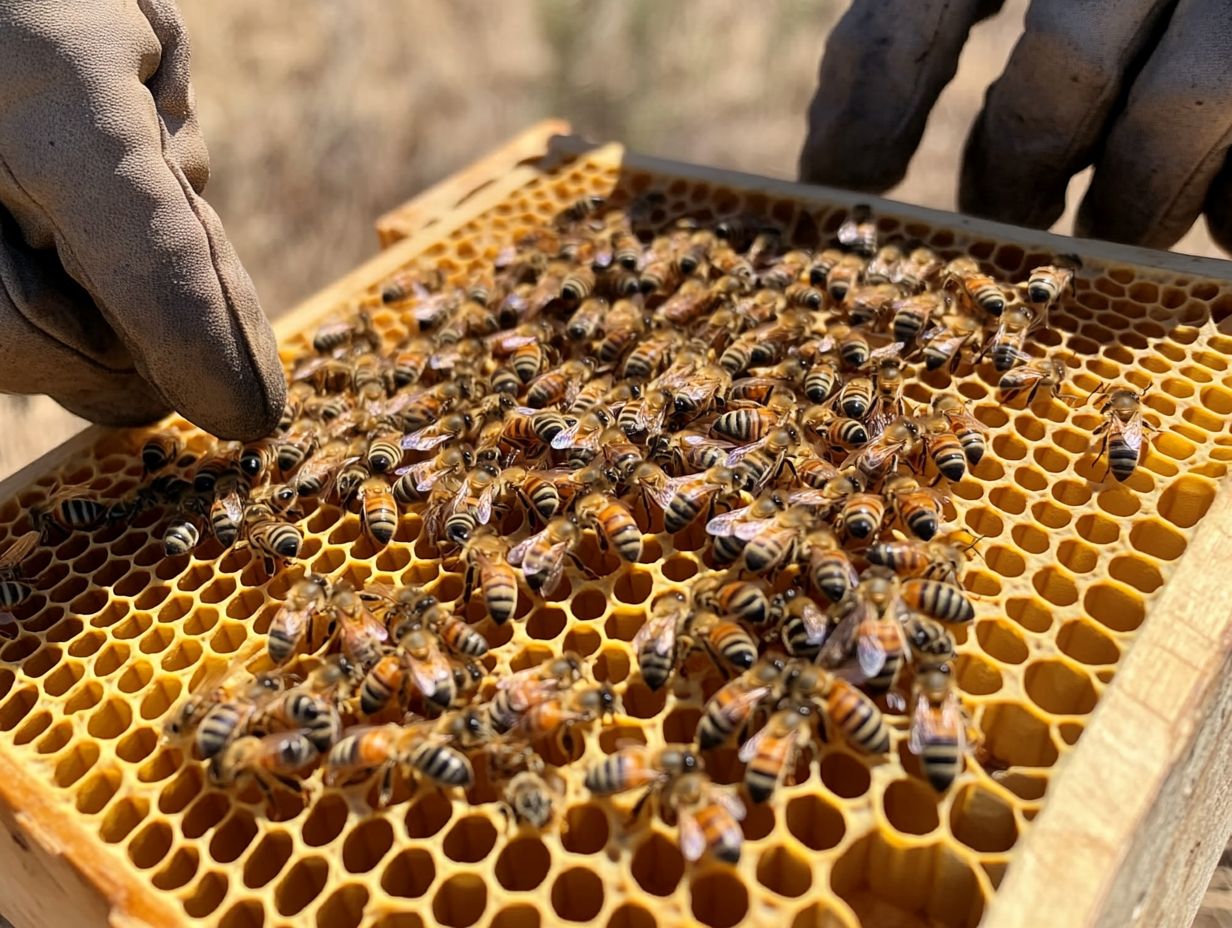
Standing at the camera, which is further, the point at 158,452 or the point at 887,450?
the point at 158,452

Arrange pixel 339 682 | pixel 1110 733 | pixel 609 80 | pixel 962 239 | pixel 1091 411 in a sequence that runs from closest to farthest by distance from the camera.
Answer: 1. pixel 1110 733
2. pixel 339 682
3. pixel 1091 411
4. pixel 962 239
5. pixel 609 80

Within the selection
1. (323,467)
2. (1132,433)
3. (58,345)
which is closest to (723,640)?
Result: (1132,433)

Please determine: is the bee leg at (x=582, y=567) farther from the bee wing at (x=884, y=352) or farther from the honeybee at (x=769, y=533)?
the bee wing at (x=884, y=352)

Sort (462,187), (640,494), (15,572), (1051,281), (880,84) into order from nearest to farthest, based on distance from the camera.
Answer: (640,494) < (15,572) < (1051,281) < (880,84) < (462,187)

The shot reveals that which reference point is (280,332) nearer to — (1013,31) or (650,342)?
(650,342)

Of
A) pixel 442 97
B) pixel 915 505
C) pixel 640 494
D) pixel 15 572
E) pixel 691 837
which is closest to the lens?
pixel 691 837

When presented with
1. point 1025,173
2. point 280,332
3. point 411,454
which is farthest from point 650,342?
point 1025,173

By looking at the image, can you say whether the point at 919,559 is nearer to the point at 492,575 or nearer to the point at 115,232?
the point at 492,575
